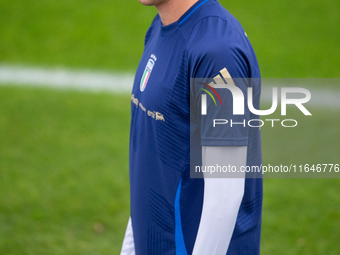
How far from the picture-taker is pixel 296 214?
370cm

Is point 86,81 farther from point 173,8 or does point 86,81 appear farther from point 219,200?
point 219,200

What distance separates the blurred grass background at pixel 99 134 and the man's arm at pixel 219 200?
2.17 meters

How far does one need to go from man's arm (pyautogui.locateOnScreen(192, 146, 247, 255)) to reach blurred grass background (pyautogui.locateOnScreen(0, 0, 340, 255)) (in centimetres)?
217

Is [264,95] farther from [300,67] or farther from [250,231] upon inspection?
[250,231]

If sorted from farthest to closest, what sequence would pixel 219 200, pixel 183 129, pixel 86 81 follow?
pixel 86 81 < pixel 183 129 < pixel 219 200

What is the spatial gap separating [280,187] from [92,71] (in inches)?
159

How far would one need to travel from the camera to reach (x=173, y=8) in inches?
53.5

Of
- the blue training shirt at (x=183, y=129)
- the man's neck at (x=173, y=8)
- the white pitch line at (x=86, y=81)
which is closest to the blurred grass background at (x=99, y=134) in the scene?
the white pitch line at (x=86, y=81)

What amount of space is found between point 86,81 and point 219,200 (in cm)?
561

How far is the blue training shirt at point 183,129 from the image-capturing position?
1163mm

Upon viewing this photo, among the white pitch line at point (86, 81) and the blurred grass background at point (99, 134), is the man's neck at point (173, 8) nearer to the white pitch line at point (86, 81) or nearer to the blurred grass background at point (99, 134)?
the blurred grass background at point (99, 134)

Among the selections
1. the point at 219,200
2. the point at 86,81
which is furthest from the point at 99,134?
the point at 219,200

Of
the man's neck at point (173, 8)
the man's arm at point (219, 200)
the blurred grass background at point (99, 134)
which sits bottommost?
the blurred grass background at point (99, 134)

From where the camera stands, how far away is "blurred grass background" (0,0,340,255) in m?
3.43
